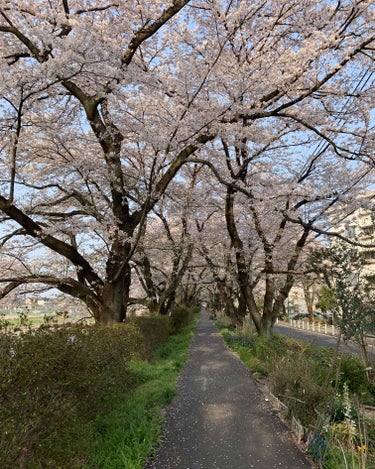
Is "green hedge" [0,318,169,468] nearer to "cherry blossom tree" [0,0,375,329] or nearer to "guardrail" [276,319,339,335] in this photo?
"cherry blossom tree" [0,0,375,329]

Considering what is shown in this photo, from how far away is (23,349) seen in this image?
3121mm

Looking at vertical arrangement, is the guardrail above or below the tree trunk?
below

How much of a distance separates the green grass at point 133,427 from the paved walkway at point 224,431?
18 cm

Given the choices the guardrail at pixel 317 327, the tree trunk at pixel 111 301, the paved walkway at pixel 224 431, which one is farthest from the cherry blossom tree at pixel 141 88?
the guardrail at pixel 317 327

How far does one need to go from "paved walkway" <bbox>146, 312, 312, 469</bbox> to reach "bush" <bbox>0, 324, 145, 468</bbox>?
1.31m

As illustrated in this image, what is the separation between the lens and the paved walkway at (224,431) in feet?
13.9

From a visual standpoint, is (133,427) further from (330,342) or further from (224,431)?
(330,342)

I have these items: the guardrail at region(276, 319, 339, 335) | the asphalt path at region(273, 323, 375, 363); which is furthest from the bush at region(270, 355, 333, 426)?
the guardrail at region(276, 319, 339, 335)

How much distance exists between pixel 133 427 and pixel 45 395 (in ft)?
7.62

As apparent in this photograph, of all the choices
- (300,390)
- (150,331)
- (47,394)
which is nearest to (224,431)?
(300,390)

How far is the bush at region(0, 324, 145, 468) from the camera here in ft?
8.23

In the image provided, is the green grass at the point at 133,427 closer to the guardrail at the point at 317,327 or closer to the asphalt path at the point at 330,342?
the asphalt path at the point at 330,342

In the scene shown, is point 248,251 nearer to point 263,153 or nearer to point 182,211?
point 182,211

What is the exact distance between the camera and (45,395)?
3098 mm
